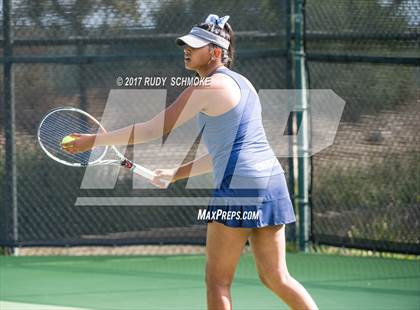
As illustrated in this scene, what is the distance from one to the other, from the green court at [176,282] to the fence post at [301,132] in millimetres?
256

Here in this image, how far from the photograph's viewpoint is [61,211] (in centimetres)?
789

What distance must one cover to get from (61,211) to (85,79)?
1077 mm

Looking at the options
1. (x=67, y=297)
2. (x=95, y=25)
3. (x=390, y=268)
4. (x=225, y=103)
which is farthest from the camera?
(x=95, y=25)

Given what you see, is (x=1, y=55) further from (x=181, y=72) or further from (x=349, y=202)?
(x=349, y=202)

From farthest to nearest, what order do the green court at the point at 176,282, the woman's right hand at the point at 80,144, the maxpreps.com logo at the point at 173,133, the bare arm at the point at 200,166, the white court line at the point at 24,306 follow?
1. the maxpreps.com logo at the point at 173,133
2. the green court at the point at 176,282
3. the white court line at the point at 24,306
4. the bare arm at the point at 200,166
5. the woman's right hand at the point at 80,144

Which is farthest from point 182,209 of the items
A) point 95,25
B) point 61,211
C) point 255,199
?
point 255,199

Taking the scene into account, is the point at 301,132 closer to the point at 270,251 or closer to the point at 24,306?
the point at 24,306

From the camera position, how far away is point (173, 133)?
7.79 meters

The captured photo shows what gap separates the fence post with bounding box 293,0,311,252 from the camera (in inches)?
305

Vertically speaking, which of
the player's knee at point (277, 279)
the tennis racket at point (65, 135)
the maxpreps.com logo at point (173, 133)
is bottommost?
the player's knee at point (277, 279)

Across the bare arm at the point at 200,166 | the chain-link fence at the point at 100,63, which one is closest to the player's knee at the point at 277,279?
the bare arm at the point at 200,166

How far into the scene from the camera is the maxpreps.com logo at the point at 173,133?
25.3ft

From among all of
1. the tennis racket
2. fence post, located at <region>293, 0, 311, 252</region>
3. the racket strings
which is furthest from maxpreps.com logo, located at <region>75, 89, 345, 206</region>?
the racket strings

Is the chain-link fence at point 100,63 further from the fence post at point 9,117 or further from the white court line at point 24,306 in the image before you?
the white court line at point 24,306
